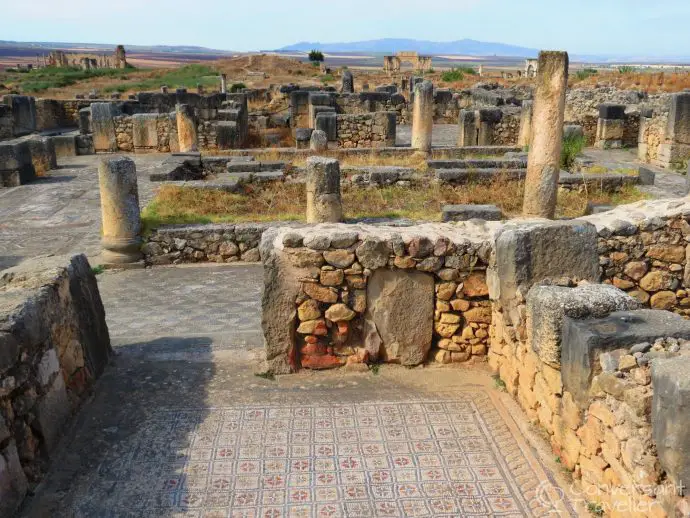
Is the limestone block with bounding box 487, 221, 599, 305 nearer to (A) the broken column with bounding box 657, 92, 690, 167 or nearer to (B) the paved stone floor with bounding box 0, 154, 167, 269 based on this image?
(B) the paved stone floor with bounding box 0, 154, 167, 269

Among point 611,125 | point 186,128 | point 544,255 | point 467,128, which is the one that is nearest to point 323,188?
point 544,255

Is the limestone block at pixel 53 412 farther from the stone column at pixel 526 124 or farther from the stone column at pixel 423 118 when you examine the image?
the stone column at pixel 526 124

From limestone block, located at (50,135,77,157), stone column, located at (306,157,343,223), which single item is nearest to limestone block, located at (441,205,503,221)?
stone column, located at (306,157,343,223)

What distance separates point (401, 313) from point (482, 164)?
901 cm

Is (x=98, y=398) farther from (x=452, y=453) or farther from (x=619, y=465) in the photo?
(x=619, y=465)

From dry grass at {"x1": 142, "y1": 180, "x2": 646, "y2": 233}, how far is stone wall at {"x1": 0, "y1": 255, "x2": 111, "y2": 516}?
16.0 feet

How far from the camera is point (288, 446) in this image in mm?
4480

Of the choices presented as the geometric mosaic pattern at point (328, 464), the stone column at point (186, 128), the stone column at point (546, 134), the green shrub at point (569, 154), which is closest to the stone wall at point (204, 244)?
the stone column at point (546, 134)

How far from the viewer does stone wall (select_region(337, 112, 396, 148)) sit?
19.8 m

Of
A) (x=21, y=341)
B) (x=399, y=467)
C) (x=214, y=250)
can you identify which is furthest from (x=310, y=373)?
(x=214, y=250)

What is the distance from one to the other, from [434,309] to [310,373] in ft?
4.10

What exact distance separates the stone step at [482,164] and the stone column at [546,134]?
3410 mm

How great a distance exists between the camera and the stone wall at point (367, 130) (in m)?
19.8

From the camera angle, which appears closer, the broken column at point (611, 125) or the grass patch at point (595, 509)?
the grass patch at point (595, 509)
